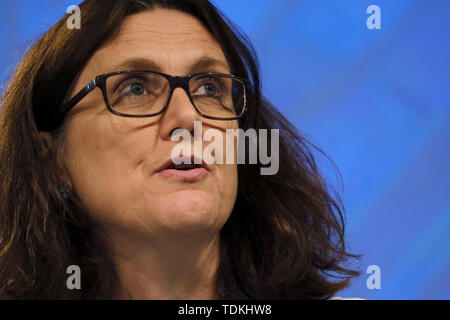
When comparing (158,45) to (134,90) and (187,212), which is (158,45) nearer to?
(134,90)

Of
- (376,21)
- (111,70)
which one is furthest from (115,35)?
(376,21)

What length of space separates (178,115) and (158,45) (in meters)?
0.20

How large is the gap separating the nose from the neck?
0.90 feet

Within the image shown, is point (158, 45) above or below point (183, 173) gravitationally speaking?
above

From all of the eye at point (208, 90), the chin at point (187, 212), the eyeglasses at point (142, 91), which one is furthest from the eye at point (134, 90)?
the chin at point (187, 212)

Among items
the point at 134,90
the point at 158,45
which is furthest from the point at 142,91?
the point at 158,45

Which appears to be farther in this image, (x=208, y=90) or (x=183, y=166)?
(x=208, y=90)

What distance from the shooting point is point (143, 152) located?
4.18 feet

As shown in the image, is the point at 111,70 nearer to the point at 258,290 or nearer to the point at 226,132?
the point at 226,132

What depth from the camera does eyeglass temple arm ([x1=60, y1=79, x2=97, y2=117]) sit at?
1346 millimetres

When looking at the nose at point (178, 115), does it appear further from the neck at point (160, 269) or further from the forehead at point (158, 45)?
the neck at point (160, 269)

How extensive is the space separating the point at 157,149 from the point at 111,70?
9.5 inches

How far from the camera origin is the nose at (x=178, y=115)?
4.21ft

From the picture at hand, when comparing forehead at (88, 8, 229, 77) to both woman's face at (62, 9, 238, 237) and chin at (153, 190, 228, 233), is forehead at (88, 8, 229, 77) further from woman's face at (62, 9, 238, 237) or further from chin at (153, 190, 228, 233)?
chin at (153, 190, 228, 233)
